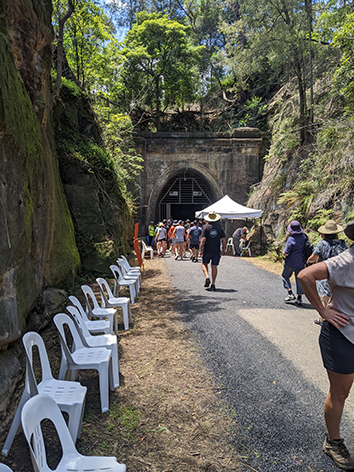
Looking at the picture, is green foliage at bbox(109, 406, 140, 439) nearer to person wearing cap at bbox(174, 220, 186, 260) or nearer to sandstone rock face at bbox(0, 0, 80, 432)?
sandstone rock face at bbox(0, 0, 80, 432)

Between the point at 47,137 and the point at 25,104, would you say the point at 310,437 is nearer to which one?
the point at 25,104

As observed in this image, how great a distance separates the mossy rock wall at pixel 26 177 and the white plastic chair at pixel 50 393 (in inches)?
14.9

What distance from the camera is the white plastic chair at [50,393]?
99.3 inches

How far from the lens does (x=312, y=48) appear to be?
42.1 ft

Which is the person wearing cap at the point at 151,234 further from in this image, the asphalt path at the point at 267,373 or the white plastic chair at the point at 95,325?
the white plastic chair at the point at 95,325

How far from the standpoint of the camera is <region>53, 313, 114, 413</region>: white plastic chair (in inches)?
124

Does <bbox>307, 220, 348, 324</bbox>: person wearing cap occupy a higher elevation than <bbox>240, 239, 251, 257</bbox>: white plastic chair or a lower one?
higher

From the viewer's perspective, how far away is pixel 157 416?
10.2ft

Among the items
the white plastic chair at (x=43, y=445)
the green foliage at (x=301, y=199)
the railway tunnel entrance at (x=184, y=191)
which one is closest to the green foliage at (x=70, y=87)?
the green foliage at (x=301, y=199)

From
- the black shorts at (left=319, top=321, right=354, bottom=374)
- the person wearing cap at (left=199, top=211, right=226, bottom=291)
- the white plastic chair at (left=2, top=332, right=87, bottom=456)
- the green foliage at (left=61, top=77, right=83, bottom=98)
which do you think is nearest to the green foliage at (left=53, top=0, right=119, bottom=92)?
→ the green foliage at (left=61, top=77, right=83, bottom=98)

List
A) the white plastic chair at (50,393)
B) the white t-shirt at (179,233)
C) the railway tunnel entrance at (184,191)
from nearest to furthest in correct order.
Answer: the white plastic chair at (50,393) < the white t-shirt at (179,233) < the railway tunnel entrance at (184,191)

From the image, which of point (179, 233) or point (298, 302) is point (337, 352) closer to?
point (298, 302)

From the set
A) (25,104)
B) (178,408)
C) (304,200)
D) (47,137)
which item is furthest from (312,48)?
(178,408)

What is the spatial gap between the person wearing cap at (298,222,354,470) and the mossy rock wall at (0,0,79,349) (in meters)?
2.48
